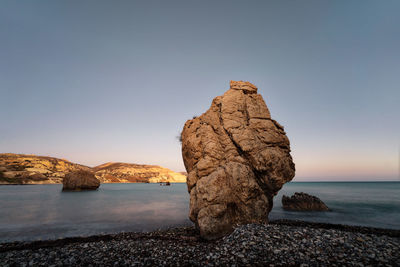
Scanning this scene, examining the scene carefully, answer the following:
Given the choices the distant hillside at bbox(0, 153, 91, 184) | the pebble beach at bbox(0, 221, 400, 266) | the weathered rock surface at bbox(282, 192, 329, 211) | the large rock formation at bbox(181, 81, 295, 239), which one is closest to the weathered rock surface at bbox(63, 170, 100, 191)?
the pebble beach at bbox(0, 221, 400, 266)

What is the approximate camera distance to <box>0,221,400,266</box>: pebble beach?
825cm

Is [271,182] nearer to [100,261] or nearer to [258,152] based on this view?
[258,152]

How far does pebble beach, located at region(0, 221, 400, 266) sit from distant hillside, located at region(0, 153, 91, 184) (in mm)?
140324

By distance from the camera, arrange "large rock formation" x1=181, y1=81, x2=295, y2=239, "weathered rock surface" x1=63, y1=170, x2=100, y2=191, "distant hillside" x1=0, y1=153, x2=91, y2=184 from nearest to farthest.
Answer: "large rock formation" x1=181, y1=81, x2=295, y2=239 < "weathered rock surface" x1=63, y1=170, x2=100, y2=191 < "distant hillside" x1=0, y1=153, x2=91, y2=184

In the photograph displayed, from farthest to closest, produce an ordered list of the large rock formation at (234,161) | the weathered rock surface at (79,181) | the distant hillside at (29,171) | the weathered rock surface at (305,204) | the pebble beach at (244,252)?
1. the distant hillside at (29,171)
2. the weathered rock surface at (79,181)
3. the weathered rock surface at (305,204)
4. the large rock formation at (234,161)
5. the pebble beach at (244,252)

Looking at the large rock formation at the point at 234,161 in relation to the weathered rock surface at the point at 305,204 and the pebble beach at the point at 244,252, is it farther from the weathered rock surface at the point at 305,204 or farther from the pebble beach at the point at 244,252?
the weathered rock surface at the point at 305,204

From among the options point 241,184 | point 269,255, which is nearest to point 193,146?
point 241,184

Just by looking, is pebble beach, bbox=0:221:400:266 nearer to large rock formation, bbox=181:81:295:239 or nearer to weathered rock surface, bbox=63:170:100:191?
large rock formation, bbox=181:81:295:239

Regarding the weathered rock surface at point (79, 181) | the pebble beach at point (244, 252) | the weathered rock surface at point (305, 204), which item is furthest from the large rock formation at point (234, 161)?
the weathered rock surface at point (79, 181)

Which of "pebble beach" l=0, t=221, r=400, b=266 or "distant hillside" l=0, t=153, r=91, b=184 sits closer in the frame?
"pebble beach" l=0, t=221, r=400, b=266

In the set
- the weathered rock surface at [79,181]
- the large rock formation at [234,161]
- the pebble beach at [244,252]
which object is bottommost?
the weathered rock surface at [79,181]

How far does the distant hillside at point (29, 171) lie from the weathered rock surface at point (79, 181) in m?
72.6

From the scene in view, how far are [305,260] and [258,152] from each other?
Answer: 25.0 feet

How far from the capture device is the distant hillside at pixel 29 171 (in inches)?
4272
